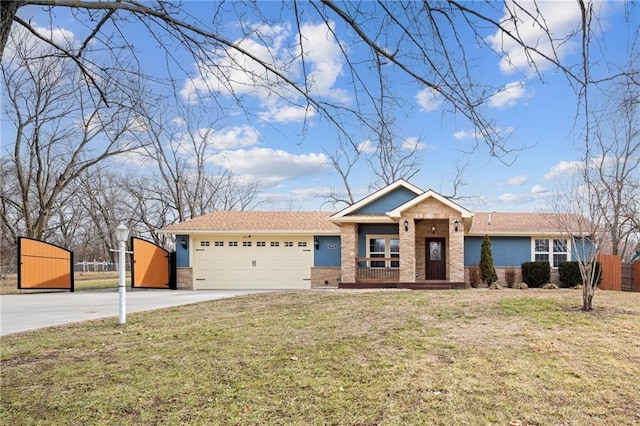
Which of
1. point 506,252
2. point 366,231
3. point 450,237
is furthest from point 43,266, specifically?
point 506,252

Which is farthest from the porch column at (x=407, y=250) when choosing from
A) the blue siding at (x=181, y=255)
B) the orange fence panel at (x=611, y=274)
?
the blue siding at (x=181, y=255)

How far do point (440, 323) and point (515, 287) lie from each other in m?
11.7

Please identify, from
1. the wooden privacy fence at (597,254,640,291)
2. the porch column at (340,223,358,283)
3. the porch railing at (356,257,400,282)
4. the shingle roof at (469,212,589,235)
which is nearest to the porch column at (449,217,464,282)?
the porch railing at (356,257,400,282)

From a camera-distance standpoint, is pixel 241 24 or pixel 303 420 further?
pixel 303 420

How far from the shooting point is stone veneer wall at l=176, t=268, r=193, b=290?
20906mm

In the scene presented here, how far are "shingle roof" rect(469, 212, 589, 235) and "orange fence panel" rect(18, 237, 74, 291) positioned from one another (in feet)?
57.8

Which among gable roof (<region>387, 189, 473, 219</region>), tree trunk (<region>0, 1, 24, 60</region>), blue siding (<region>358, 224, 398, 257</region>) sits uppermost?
tree trunk (<region>0, 1, 24, 60</region>)

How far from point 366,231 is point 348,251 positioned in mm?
1971

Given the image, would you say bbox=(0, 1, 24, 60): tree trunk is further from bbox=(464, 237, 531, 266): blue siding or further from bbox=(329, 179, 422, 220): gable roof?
bbox=(464, 237, 531, 266): blue siding

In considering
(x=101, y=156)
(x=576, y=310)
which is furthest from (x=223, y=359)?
(x=101, y=156)

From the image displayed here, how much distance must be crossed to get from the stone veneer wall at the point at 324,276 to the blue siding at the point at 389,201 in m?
2.99

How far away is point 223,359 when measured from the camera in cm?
667

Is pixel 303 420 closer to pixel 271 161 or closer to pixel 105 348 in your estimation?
pixel 271 161

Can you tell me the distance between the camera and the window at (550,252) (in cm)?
2084
